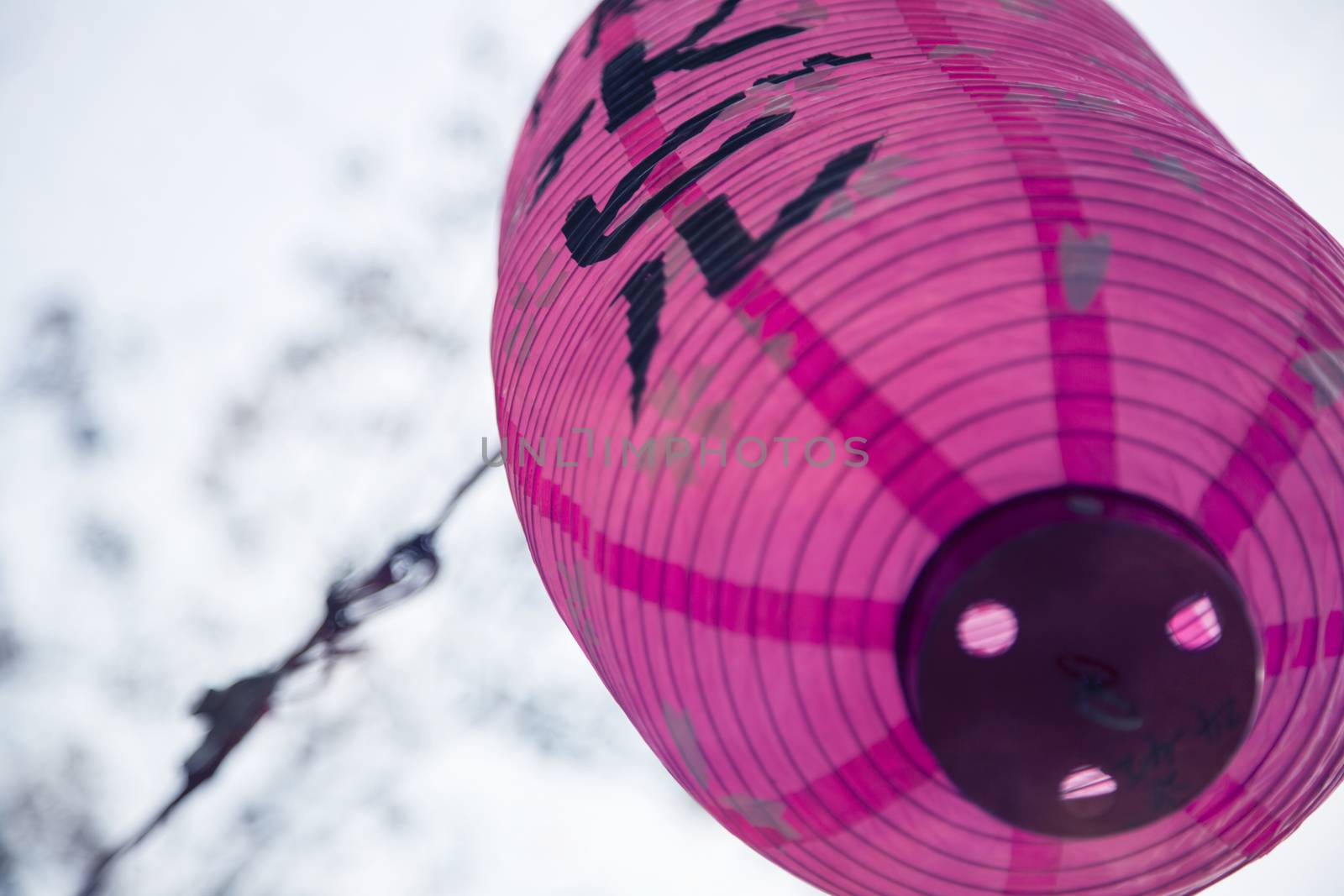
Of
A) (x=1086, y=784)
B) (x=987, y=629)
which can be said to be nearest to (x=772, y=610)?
(x=987, y=629)

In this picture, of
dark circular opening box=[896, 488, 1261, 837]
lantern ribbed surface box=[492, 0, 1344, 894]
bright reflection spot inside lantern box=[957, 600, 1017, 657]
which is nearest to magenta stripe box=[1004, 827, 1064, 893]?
lantern ribbed surface box=[492, 0, 1344, 894]

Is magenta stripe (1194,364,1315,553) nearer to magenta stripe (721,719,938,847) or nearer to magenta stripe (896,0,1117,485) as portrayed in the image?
magenta stripe (896,0,1117,485)

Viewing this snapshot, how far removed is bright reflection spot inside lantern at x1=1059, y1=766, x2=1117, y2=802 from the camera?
74 centimetres

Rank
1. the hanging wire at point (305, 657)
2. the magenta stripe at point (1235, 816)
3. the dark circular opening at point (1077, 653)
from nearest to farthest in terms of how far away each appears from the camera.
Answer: the dark circular opening at point (1077, 653) → the magenta stripe at point (1235, 816) → the hanging wire at point (305, 657)

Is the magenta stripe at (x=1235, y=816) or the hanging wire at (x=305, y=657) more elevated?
the hanging wire at (x=305, y=657)

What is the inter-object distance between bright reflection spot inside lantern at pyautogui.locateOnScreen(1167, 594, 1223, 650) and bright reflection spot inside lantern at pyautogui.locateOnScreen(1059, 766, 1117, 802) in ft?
0.44

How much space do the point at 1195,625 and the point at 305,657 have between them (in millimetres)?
2377

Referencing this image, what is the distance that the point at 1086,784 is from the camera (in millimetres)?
748

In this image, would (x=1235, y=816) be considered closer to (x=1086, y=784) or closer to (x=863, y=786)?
(x=1086, y=784)

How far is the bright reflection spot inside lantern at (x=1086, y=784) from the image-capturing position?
2.44 ft

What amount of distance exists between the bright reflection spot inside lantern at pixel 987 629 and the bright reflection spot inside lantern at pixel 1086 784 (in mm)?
136

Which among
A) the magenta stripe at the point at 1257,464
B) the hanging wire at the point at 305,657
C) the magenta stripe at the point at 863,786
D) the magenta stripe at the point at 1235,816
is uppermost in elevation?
the hanging wire at the point at 305,657

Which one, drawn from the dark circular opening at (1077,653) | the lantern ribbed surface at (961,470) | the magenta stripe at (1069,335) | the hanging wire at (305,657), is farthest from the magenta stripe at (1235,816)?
the hanging wire at (305,657)

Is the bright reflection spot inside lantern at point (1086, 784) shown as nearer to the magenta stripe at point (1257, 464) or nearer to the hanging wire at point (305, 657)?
the magenta stripe at point (1257, 464)
